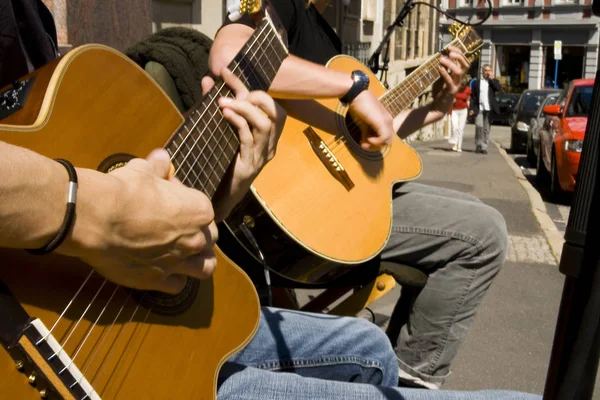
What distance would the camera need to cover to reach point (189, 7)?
6.44 metres

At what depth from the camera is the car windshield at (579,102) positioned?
9.38 m

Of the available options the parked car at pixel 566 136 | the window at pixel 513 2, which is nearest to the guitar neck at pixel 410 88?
the parked car at pixel 566 136

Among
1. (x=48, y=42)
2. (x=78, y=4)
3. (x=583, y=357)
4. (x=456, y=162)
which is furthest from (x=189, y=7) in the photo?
(x=456, y=162)

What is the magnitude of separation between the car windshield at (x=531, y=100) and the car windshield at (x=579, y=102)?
8.13 metres

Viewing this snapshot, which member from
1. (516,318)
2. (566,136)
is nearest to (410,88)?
(516,318)

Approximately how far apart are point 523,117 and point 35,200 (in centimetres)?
1741

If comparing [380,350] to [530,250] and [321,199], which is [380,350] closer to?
[321,199]

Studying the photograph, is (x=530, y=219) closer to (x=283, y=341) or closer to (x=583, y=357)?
(x=283, y=341)

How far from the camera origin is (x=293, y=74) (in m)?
2.19

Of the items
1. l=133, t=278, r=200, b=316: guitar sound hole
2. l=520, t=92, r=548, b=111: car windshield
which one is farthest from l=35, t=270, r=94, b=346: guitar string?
l=520, t=92, r=548, b=111: car windshield

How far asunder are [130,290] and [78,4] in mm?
3031

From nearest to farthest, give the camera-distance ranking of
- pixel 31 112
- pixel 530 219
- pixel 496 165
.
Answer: pixel 31 112
pixel 530 219
pixel 496 165

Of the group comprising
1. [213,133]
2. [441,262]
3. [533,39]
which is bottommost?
[533,39]

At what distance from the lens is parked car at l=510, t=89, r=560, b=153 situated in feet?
55.6
